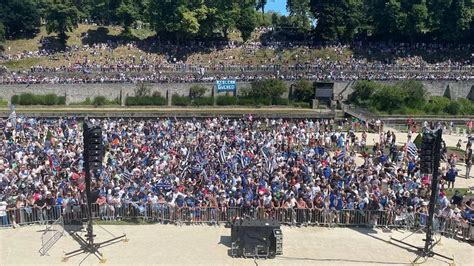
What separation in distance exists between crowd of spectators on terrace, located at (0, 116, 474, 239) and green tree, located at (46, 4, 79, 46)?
37.7 m

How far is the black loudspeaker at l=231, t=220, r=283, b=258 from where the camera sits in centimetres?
1909

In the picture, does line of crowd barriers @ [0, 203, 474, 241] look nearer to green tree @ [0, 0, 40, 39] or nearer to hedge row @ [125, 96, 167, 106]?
hedge row @ [125, 96, 167, 106]

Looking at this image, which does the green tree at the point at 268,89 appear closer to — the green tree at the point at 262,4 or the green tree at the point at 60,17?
the green tree at the point at 60,17

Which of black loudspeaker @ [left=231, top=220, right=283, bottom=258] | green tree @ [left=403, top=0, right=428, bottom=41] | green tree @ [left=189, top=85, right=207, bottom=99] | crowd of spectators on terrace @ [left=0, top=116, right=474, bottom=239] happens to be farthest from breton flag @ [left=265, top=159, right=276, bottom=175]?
green tree @ [left=403, top=0, right=428, bottom=41]

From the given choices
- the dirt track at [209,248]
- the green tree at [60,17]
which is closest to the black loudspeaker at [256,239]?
the dirt track at [209,248]

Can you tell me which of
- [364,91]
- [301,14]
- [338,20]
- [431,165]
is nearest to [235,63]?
[338,20]

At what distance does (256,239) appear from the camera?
1912cm

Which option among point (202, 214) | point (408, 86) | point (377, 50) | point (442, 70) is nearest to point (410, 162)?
point (202, 214)

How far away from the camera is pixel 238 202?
22.2 metres

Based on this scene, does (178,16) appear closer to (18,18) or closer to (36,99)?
(36,99)

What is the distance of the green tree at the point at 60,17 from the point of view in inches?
2795

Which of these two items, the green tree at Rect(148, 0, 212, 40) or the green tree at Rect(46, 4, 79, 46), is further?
the green tree at Rect(46, 4, 79, 46)

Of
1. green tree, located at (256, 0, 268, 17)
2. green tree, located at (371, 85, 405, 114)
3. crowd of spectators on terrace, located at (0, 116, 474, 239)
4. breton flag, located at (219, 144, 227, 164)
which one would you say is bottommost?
crowd of spectators on terrace, located at (0, 116, 474, 239)

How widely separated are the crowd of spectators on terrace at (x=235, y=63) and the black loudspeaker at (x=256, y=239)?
4143cm
